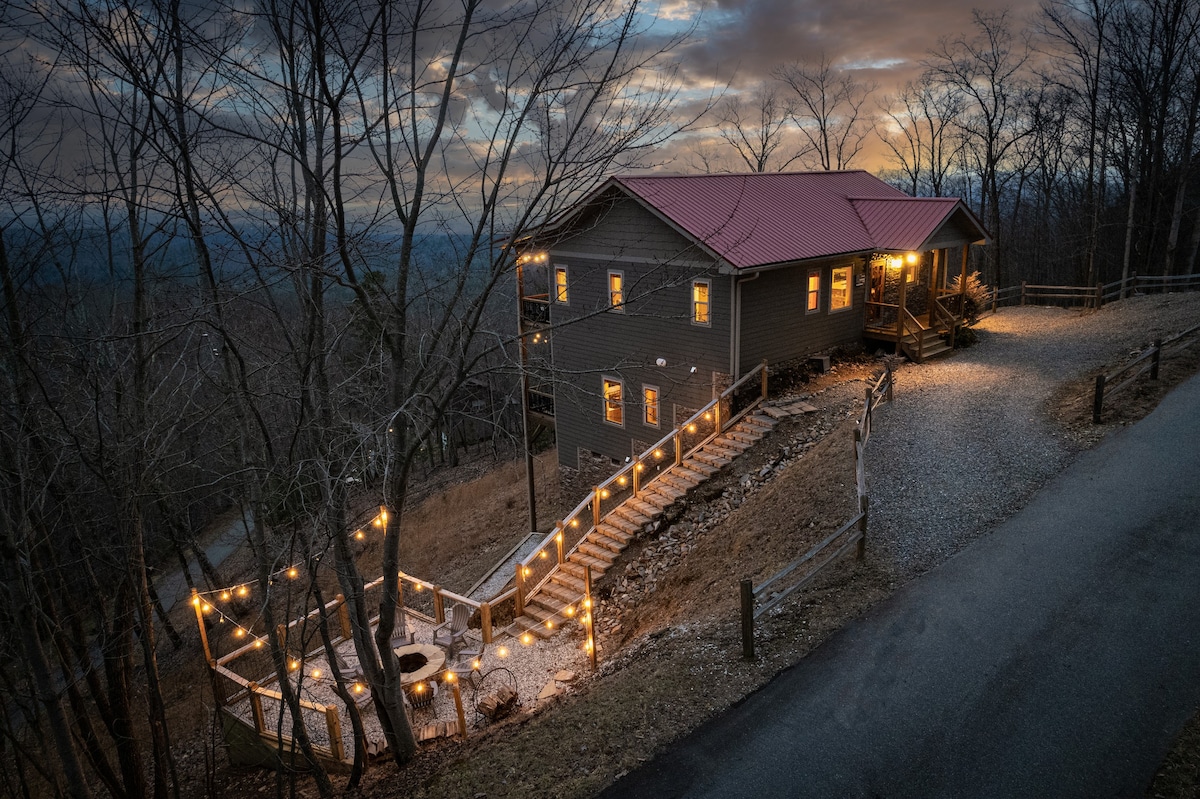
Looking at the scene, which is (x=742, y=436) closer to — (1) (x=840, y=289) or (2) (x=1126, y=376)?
(1) (x=840, y=289)

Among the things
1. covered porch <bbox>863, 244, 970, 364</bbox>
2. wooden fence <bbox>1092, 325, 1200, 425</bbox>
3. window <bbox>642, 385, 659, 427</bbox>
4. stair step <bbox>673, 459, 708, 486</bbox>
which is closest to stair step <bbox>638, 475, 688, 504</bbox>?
stair step <bbox>673, 459, 708, 486</bbox>

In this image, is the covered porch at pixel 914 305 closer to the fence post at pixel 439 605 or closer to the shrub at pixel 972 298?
the shrub at pixel 972 298

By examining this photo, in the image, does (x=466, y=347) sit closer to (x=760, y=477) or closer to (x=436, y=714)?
(x=436, y=714)

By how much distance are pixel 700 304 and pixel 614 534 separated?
6.03 m

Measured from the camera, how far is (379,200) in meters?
8.21

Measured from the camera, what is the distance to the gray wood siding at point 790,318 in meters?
17.8

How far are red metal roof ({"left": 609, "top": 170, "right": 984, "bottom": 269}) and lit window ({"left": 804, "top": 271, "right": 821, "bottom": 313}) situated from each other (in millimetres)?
766

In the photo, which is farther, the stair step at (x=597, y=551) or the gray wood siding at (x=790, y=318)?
the gray wood siding at (x=790, y=318)

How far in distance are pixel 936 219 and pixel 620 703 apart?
1730cm

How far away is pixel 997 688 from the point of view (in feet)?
27.1

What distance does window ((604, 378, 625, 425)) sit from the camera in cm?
1971

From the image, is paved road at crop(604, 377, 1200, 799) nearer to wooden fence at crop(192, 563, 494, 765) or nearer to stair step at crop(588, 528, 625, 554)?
wooden fence at crop(192, 563, 494, 765)

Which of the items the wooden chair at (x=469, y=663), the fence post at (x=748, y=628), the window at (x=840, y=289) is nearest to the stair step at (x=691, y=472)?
the wooden chair at (x=469, y=663)

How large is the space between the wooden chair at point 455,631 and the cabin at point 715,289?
5.09 metres
